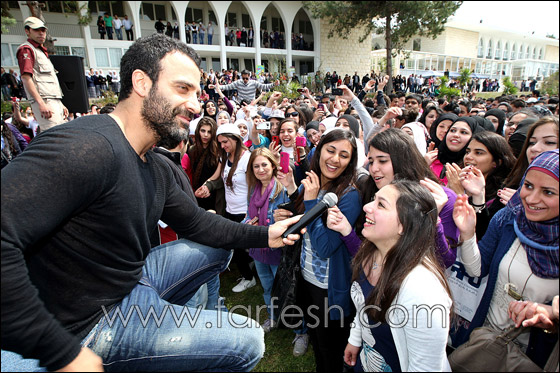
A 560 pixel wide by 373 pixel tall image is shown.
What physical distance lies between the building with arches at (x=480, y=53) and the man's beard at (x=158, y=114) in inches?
1648

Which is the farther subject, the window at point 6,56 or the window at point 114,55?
the window at point 114,55

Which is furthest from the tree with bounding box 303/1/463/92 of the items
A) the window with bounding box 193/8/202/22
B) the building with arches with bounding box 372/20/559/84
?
the building with arches with bounding box 372/20/559/84

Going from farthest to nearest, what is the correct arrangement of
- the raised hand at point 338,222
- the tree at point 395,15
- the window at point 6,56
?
1. the tree at point 395,15
2. the window at point 6,56
3. the raised hand at point 338,222

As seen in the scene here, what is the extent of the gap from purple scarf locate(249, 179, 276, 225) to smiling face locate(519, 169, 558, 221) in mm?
2248

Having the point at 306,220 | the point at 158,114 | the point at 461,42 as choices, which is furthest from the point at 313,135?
the point at 461,42

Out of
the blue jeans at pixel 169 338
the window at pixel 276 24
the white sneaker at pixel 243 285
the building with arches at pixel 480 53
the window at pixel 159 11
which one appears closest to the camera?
the blue jeans at pixel 169 338

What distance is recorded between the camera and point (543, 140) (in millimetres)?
2709

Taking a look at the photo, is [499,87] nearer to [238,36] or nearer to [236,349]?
[238,36]

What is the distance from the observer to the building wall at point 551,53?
54.3 meters

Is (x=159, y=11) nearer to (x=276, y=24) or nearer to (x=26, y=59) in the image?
(x=276, y=24)

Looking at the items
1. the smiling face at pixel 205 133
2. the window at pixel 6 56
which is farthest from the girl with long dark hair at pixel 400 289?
the window at pixel 6 56

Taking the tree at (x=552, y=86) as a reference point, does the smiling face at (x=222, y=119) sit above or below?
below

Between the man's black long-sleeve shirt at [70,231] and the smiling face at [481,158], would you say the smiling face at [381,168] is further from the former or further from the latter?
the man's black long-sleeve shirt at [70,231]

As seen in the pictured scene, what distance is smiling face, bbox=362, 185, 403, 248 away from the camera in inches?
71.7
